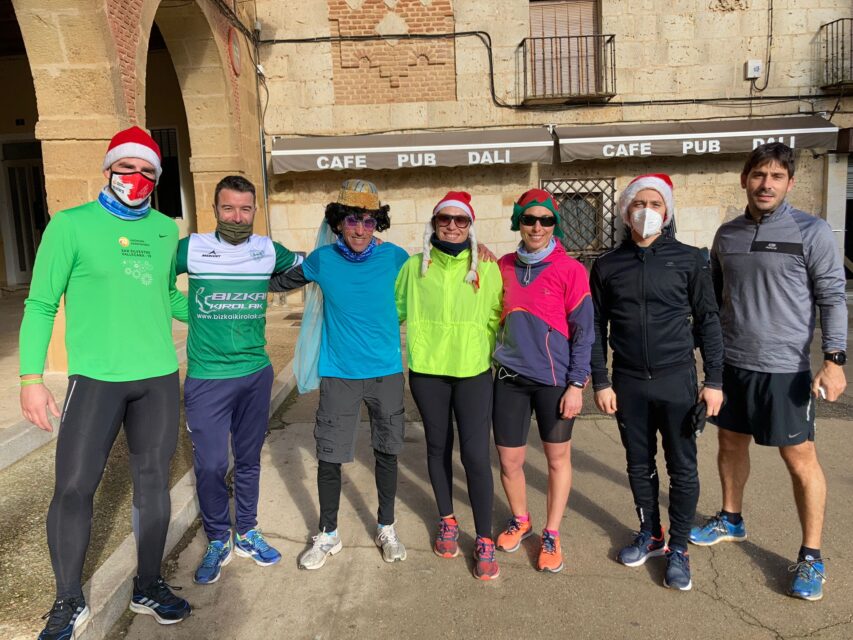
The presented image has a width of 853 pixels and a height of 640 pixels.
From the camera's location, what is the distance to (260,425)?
117 inches

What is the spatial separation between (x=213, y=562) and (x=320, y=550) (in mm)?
511

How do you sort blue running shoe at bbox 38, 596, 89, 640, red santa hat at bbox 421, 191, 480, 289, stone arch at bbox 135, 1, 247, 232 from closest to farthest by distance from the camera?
blue running shoe at bbox 38, 596, 89, 640
red santa hat at bbox 421, 191, 480, 289
stone arch at bbox 135, 1, 247, 232

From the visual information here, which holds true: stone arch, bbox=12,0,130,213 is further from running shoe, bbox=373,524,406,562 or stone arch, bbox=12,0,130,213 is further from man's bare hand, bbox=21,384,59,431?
running shoe, bbox=373,524,406,562

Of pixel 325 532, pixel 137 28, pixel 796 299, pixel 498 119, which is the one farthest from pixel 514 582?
pixel 498 119

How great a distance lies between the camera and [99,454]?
90.8 inches

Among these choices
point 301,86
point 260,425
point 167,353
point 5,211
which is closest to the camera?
point 167,353

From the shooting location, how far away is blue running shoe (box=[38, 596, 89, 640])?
7.14 feet

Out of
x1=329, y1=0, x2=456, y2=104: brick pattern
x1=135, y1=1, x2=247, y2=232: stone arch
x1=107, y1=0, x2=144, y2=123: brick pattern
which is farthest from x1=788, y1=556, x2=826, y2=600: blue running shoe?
x1=329, y1=0, x2=456, y2=104: brick pattern

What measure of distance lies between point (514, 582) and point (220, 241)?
6.92ft

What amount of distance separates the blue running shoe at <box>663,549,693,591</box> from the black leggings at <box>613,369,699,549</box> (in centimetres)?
4

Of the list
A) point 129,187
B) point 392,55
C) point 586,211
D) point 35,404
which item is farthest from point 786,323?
point 392,55

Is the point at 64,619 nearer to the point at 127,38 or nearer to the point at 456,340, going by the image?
the point at 456,340

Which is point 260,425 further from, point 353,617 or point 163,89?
point 163,89

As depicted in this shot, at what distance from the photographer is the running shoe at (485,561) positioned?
278 centimetres
